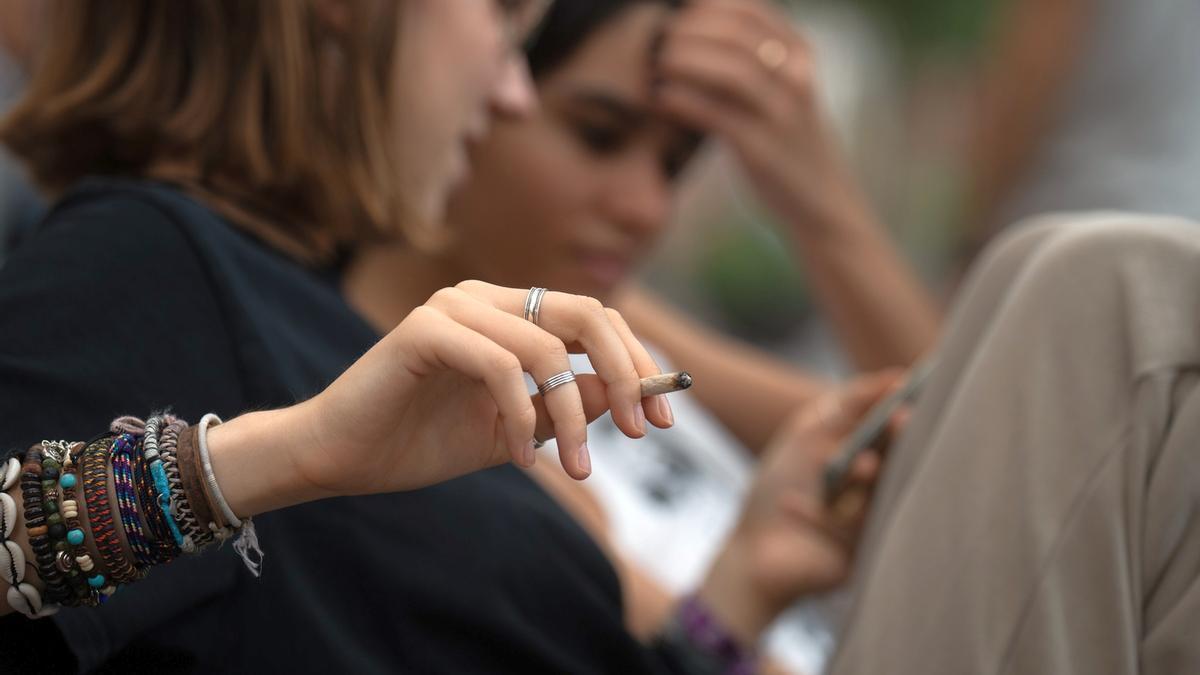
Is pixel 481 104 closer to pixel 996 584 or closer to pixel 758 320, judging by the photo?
pixel 996 584

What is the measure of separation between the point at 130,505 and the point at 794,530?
0.85 metres

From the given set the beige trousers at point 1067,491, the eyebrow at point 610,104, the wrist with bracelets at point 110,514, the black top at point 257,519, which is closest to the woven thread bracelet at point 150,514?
the wrist with bracelets at point 110,514

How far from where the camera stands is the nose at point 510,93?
3.93ft

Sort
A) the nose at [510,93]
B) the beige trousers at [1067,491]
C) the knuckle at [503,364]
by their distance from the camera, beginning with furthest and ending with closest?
the nose at [510,93] → the beige trousers at [1067,491] → the knuckle at [503,364]

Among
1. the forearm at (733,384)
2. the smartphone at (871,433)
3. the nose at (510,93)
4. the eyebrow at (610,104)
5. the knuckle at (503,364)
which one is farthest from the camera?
the forearm at (733,384)

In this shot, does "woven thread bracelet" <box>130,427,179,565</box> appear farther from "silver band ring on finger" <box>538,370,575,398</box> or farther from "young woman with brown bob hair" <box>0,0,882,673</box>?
"silver band ring on finger" <box>538,370,575,398</box>

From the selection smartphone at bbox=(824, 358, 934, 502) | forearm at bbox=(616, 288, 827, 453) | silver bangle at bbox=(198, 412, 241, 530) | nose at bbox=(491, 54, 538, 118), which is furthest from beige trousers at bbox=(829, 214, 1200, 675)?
forearm at bbox=(616, 288, 827, 453)

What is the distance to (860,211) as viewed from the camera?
5.67 feet

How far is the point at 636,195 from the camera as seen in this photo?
1.50 metres

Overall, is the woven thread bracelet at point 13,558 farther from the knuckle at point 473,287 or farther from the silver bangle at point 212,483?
the knuckle at point 473,287

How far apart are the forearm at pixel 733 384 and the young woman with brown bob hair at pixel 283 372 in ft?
→ 2.01

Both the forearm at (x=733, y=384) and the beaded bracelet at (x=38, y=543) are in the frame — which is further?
the forearm at (x=733, y=384)

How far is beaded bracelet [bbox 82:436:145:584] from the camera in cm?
62

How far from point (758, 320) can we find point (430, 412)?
11.2ft
